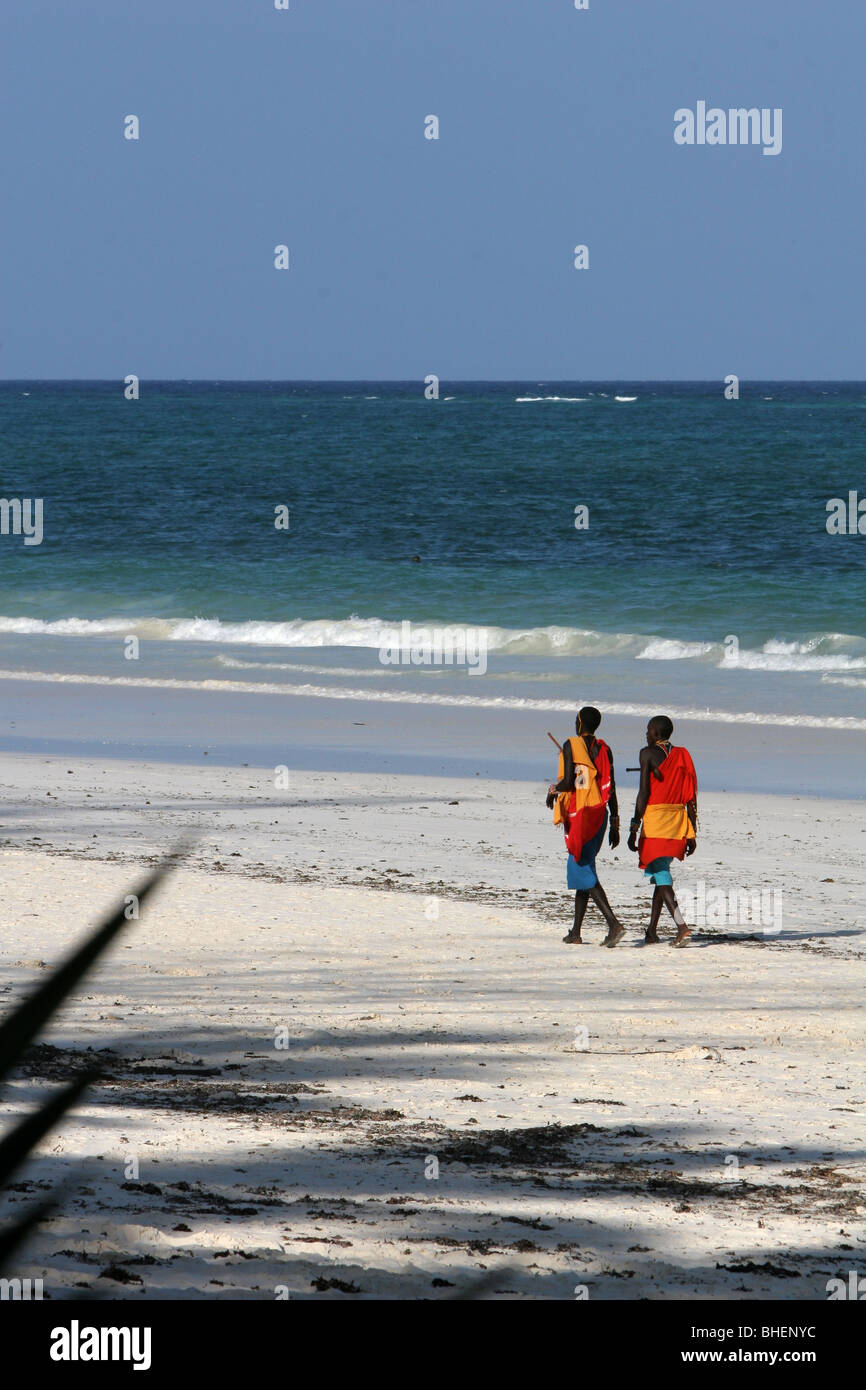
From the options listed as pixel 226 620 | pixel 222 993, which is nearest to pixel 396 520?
pixel 226 620

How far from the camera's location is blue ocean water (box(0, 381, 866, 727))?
22078 millimetres

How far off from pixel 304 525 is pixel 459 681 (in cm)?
2133

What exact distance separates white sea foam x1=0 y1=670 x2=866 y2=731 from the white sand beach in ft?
19.1

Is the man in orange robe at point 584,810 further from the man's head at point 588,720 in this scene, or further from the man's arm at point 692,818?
the man's arm at point 692,818

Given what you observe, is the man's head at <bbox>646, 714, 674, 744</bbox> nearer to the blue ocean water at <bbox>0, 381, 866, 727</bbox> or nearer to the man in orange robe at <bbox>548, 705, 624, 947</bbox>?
the man in orange robe at <bbox>548, 705, 624, 947</bbox>

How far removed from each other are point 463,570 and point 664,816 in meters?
24.6

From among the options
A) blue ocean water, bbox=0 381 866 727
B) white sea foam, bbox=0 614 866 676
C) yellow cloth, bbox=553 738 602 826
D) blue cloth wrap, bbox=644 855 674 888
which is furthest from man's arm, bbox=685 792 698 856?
white sea foam, bbox=0 614 866 676

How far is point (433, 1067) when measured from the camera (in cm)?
610

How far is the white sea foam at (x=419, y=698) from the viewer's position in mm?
17750

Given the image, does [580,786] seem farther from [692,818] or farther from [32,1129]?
[32,1129]

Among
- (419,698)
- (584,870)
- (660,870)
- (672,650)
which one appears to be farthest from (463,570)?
(584,870)
